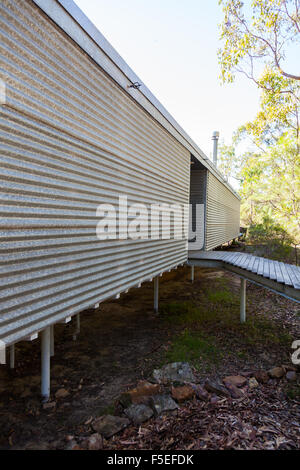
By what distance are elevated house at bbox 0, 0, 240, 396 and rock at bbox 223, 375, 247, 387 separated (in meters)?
1.78

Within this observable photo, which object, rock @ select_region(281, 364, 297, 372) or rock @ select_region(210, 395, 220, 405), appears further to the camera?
rock @ select_region(281, 364, 297, 372)

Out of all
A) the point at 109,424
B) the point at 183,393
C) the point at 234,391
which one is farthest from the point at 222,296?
the point at 109,424

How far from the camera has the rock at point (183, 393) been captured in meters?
3.23

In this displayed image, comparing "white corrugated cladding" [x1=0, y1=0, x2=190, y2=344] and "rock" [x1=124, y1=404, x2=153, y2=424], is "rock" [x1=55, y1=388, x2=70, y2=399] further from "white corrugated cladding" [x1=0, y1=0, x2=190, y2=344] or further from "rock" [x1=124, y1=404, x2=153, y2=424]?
"white corrugated cladding" [x1=0, y1=0, x2=190, y2=344]

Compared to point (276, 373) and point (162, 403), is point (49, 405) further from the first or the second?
point (276, 373)

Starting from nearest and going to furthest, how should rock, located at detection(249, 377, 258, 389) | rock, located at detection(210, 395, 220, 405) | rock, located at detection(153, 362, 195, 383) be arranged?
rock, located at detection(210, 395, 220, 405) < rock, located at detection(249, 377, 258, 389) < rock, located at detection(153, 362, 195, 383)

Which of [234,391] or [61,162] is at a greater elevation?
[61,162]

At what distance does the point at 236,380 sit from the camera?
3705 mm

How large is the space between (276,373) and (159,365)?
160 centimetres

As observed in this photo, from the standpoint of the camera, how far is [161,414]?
9.83 feet

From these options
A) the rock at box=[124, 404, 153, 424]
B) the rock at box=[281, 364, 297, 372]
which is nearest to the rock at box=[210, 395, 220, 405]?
the rock at box=[124, 404, 153, 424]

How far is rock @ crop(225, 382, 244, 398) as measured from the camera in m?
3.34

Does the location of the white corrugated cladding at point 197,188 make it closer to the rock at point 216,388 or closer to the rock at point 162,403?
the rock at point 216,388
